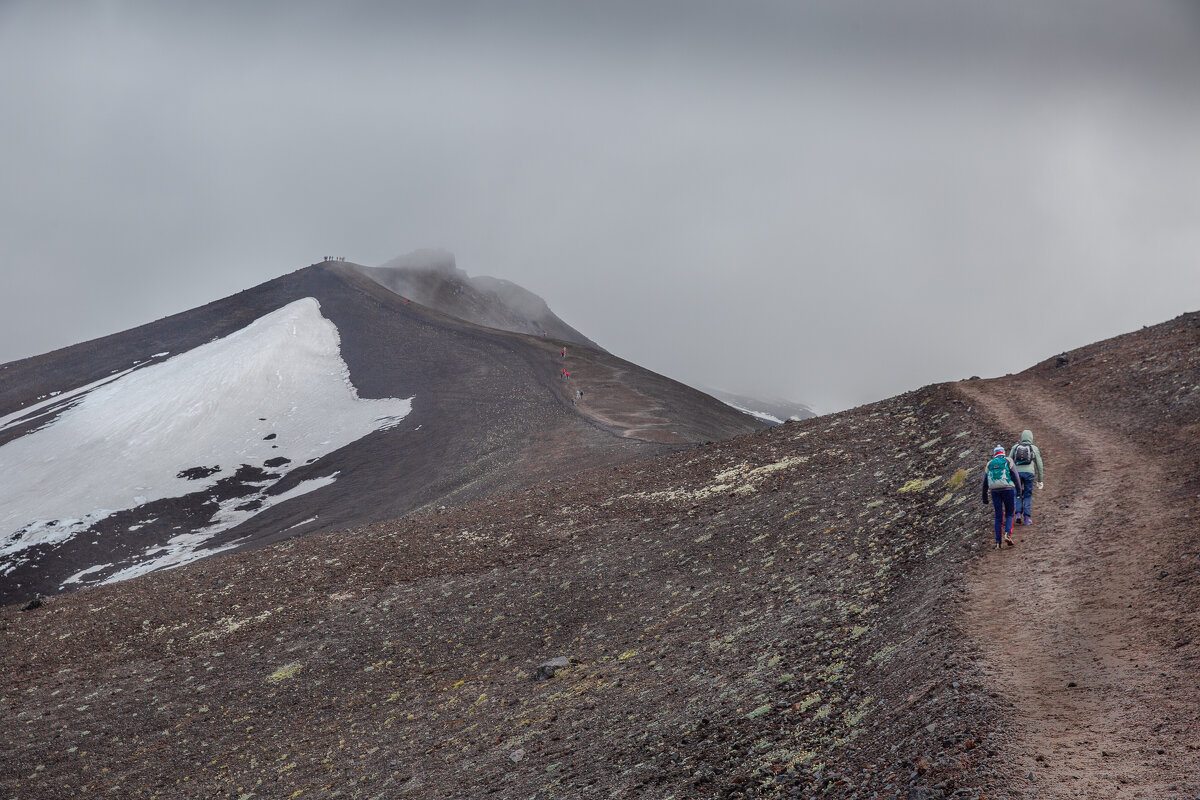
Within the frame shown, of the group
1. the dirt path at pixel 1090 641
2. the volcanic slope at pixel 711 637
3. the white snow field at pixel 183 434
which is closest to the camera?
the dirt path at pixel 1090 641

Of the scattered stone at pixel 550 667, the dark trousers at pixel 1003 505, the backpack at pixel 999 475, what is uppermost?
the backpack at pixel 999 475

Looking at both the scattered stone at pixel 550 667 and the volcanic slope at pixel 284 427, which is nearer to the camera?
the scattered stone at pixel 550 667

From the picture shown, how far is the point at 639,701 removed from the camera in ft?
50.2

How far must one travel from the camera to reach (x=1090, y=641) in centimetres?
1177

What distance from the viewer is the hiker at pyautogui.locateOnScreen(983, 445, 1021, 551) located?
15523 millimetres

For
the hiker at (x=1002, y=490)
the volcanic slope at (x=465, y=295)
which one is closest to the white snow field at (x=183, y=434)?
the volcanic slope at (x=465, y=295)

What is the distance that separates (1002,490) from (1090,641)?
13.7ft

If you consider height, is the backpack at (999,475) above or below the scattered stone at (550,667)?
above

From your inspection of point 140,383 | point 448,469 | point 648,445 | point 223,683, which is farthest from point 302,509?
point 140,383

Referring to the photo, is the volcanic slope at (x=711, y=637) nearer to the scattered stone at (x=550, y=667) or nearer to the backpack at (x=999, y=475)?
the scattered stone at (x=550, y=667)

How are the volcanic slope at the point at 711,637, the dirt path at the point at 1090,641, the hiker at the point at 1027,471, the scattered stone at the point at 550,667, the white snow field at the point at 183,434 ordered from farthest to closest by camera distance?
the white snow field at the point at 183,434 → the scattered stone at the point at 550,667 → the hiker at the point at 1027,471 → the volcanic slope at the point at 711,637 → the dirt path at the point at 1090,641

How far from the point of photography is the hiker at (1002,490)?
15523mm

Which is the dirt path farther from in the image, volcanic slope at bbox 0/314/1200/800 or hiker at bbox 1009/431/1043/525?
hiker at bbox 1009/431/1043/525

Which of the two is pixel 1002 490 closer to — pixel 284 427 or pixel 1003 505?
pixel 1003 505
